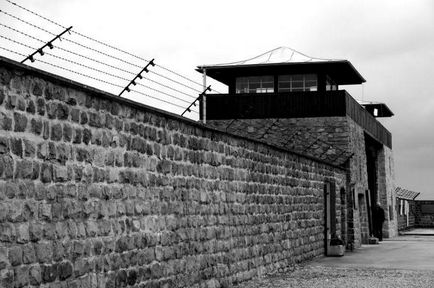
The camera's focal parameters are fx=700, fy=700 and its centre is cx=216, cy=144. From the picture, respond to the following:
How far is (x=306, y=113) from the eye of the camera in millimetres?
25609

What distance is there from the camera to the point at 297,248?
15.5m

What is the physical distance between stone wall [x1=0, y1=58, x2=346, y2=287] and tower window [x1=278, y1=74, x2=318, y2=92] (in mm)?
15583

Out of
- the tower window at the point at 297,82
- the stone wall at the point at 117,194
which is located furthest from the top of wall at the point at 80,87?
the tower window at the point at 297,82

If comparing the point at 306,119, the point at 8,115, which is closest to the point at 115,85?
the point at 8,115

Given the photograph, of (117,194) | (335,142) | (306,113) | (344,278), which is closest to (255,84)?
(306,113)

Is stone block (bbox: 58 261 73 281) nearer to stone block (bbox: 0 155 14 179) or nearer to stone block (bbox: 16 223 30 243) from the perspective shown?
stone block (bbox: 16 223 30 243)

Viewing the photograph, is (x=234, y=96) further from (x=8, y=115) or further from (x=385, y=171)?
(x=8, y=115)

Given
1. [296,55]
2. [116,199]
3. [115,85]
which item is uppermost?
[296,55]

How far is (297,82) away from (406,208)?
17.3m

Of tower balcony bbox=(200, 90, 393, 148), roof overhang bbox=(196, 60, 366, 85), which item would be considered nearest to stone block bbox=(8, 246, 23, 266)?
tower balcony bbox=(200, 90, 393, 148)

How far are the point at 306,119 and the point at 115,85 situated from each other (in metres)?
18.2

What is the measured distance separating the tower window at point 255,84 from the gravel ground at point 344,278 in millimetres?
15112

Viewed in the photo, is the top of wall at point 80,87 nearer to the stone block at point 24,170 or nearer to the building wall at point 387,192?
the stone block at point 24,170

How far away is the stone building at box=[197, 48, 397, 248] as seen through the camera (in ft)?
78.7
